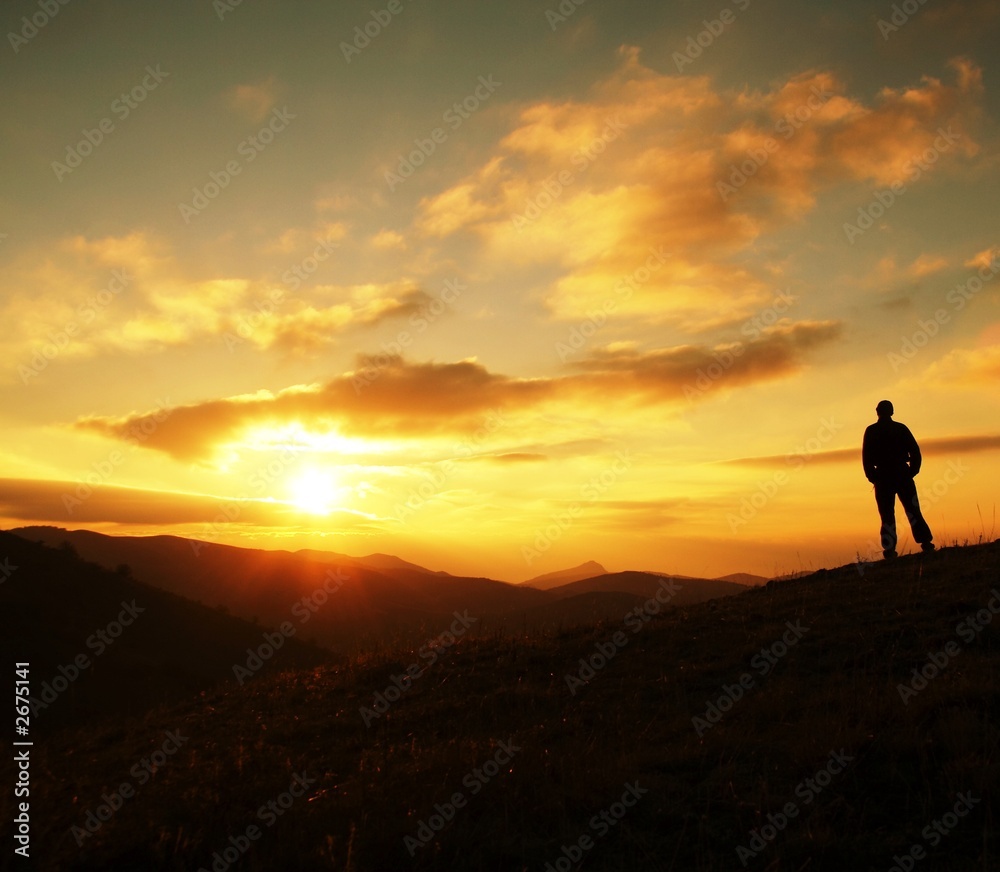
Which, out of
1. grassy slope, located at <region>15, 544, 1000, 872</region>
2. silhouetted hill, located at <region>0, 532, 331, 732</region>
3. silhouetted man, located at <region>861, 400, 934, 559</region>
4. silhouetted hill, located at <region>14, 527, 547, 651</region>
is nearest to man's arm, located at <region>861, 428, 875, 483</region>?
silhouetted man, located at <region>861, 400, 934, 559</region>

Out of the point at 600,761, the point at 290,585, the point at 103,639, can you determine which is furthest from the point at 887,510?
the point at 290,585

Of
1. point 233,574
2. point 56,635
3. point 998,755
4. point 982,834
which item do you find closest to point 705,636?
point 998,755

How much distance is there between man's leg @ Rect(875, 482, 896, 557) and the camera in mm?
13094

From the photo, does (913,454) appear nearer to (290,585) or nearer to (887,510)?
(887,510)

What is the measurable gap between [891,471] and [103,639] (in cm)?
2893

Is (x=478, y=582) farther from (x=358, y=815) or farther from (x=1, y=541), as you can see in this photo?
(x=358, y=815)

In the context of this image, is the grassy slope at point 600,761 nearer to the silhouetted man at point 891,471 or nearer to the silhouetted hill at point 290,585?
the silhouetted man at point 891,471

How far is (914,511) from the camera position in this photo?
13031 mm

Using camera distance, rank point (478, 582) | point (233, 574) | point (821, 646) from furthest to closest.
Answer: point (478, 582), point (233, 574), point (821, 646)

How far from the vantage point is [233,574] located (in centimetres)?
9206

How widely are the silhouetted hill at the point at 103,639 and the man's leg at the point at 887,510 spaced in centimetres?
1414

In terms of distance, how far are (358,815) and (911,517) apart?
12197 mm

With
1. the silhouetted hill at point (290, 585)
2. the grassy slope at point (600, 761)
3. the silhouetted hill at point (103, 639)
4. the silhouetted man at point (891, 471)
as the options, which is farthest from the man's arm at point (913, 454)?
the silhouetted hill at point (290, 585)

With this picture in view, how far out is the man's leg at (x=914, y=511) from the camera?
12977 millimetres
